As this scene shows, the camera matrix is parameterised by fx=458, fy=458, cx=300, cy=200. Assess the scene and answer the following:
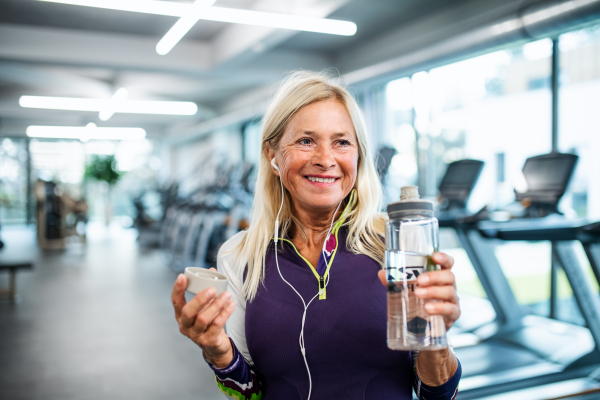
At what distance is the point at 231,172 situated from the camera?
695cm

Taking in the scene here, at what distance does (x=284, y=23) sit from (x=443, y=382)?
4.23 metres

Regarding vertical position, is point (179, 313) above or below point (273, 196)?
below

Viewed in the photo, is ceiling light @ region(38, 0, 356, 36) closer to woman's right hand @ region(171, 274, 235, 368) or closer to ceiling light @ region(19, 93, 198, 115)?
woman's right hand @ region(171, 274, 235, 368)

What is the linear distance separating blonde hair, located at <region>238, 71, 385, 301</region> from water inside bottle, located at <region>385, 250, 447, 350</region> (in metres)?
0.29

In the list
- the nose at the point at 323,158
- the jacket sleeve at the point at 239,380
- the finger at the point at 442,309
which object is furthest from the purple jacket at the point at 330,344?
the finger at the point at 442,309

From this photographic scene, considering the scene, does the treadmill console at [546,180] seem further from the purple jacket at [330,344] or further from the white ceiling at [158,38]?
the purple jacket at [330,344]

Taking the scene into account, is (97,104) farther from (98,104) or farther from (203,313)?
(203,313)

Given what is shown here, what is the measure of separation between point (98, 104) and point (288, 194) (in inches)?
353

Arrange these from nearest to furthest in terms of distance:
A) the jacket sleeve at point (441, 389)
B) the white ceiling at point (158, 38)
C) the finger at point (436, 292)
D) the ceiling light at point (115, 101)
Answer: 1. the finger at point (436, 292)
2. the jacket sleeve at point (441, 389)
3. the white ceiling at point (158, 38)
4. the ceiling light at point (115, 101)

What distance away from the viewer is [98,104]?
911 cm

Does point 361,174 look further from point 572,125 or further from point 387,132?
point 387,132


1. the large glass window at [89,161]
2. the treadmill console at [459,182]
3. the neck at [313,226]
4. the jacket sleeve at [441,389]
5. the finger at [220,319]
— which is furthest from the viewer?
the large glass window at [89,161]

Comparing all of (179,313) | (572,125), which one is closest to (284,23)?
(572,125)

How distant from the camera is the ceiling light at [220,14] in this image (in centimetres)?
391
